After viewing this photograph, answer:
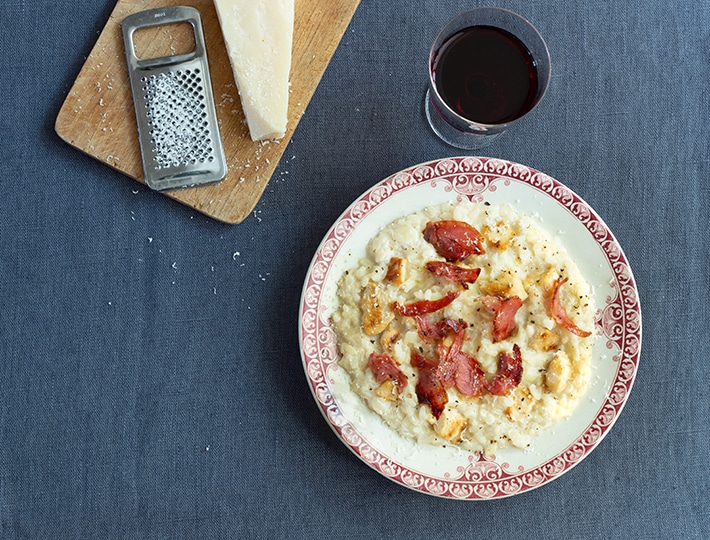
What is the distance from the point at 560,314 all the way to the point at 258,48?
142cm

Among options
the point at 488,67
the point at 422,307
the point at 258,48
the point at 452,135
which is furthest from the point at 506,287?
the point at 258,48

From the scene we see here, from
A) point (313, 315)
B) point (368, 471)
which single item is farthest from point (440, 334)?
point (368, 471)

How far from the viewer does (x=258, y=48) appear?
2.37 m

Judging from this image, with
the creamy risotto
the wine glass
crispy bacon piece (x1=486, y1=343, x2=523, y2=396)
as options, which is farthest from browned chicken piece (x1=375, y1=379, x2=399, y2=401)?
the wine glass

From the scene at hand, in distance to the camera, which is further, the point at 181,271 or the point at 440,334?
the point at 181,271

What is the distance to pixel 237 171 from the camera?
2.46 metres

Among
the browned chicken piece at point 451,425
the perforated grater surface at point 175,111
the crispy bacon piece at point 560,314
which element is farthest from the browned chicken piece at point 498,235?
the perforated grater surface at point 175,111

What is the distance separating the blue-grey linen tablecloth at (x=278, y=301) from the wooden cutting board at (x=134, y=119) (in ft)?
0.29

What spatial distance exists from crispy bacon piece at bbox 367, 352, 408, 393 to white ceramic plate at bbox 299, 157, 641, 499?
0.13m

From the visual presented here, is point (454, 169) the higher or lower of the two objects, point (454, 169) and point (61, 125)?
the lower

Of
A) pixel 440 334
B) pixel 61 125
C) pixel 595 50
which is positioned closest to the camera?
pixel 440 334

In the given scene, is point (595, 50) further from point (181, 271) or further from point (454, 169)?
point (181, 271)

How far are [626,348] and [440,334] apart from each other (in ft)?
2.20

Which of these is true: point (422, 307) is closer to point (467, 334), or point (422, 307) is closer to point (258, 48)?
point (467, 334)
